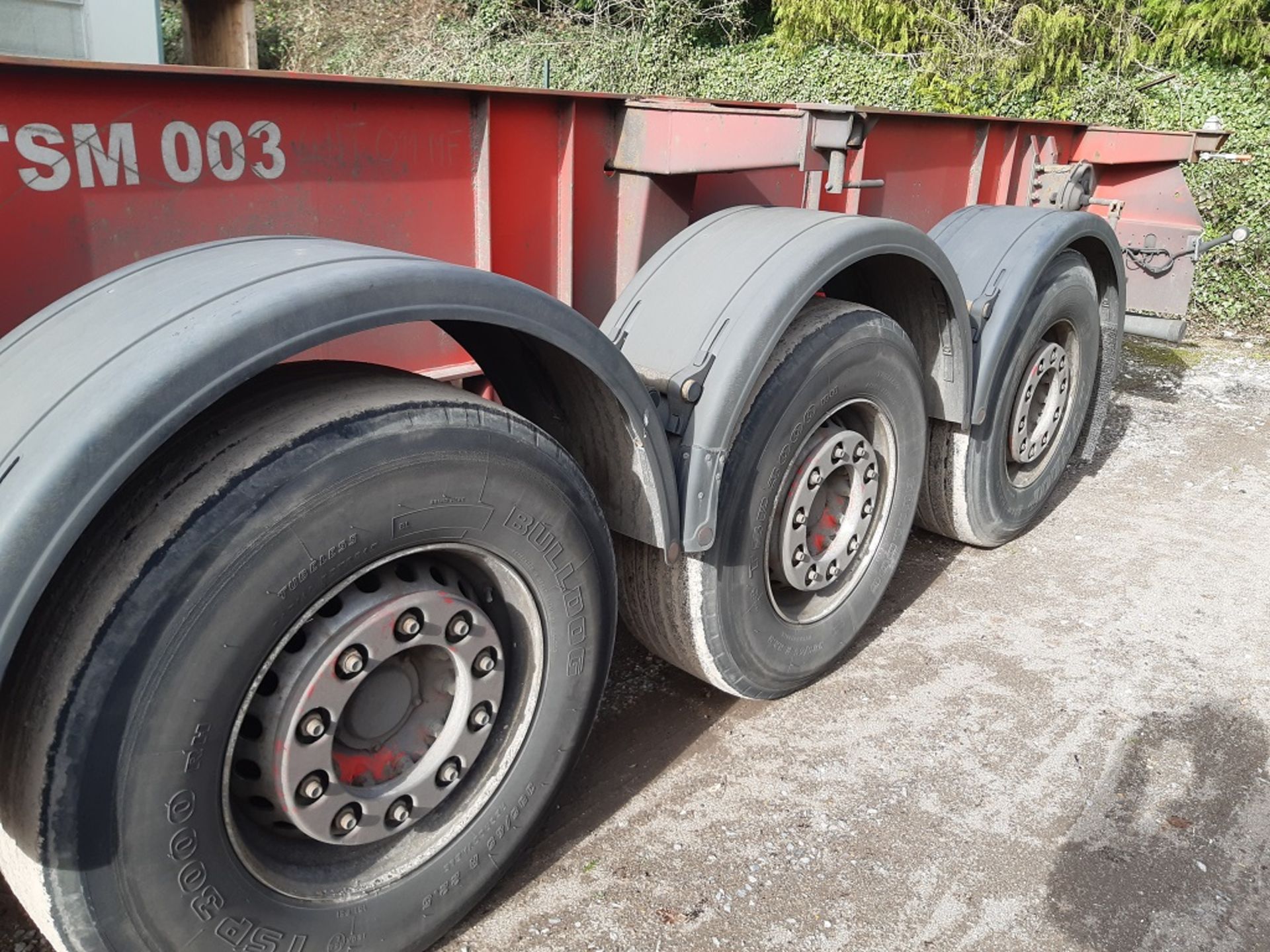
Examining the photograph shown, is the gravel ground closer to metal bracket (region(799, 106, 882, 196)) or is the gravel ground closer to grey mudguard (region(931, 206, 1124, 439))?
grey mudguard (region(931, 206, 1124, 439))

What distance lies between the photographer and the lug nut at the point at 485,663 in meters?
2.00

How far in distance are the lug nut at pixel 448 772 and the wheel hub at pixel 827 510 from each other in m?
1.13

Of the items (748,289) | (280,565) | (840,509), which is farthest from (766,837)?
(280,565)

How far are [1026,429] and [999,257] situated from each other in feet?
2.50

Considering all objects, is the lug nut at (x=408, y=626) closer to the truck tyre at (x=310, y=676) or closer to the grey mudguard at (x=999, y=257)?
the truck tyre at (x=310, y=676)

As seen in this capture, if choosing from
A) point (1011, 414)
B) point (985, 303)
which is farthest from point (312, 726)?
point (1011, 414)

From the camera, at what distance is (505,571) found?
6.48 feet

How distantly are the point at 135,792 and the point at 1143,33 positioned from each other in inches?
453

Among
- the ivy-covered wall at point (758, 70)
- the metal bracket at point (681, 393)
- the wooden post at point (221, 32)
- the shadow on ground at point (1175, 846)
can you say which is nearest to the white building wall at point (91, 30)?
the wooden post at point (221, 32)

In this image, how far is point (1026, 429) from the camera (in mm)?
4051

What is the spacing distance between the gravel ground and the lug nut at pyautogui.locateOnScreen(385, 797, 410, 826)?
1.29 ft

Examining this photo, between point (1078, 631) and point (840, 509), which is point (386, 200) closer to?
point (840, 509)

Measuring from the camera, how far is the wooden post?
622 cm

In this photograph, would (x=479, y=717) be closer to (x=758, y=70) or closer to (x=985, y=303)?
(x=985, y=303)
